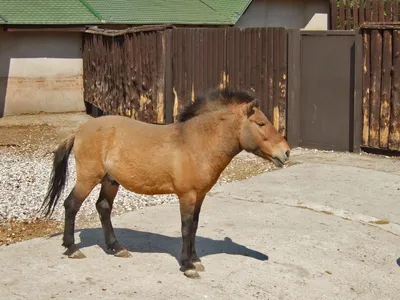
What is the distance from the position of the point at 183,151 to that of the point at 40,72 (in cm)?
1503

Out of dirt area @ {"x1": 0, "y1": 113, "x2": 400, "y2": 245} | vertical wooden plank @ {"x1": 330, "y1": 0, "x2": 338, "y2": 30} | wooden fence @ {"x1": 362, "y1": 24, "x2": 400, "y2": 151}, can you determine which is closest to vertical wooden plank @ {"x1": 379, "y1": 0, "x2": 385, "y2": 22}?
vertical wooden plank @ {"x1": 330, "y1": 0, "x2": 338, "y2": 30}

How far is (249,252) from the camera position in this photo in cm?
822

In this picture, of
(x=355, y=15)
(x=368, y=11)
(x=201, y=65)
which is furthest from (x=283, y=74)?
(x=355, y=15)

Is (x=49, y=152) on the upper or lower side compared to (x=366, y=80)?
lower

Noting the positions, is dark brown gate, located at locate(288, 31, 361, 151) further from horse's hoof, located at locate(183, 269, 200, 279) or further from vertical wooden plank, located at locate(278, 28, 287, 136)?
horse's hoof, located at locate(183, 269, 200, 279)

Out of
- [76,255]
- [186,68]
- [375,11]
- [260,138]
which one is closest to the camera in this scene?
[260,138]

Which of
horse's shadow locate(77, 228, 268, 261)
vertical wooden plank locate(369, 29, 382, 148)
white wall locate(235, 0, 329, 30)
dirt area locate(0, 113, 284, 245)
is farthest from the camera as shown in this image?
white wall locate(235, 0, 329, 30)

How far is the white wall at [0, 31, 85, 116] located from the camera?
69.9 ft

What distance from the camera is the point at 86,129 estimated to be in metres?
7.98

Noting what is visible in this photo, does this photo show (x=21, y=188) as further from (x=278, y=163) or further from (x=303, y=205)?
(x=278, y=163)

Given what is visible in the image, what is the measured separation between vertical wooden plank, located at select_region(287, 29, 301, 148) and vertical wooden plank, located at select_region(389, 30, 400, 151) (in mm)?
1936

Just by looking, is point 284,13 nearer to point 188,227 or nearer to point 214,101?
point 214,101

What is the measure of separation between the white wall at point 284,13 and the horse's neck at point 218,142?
17776mm

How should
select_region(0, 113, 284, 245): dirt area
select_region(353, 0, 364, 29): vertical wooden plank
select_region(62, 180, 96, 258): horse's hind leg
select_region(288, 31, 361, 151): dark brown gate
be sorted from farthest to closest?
select_region(353, 0, 364, 29): vertical wooden plank, select_region(288, 31, 361, 151): dark brown gate, select_region(0, 113, 284, 245): dirt area, select_region(62, 180, 96, 258): horse's hind leg
